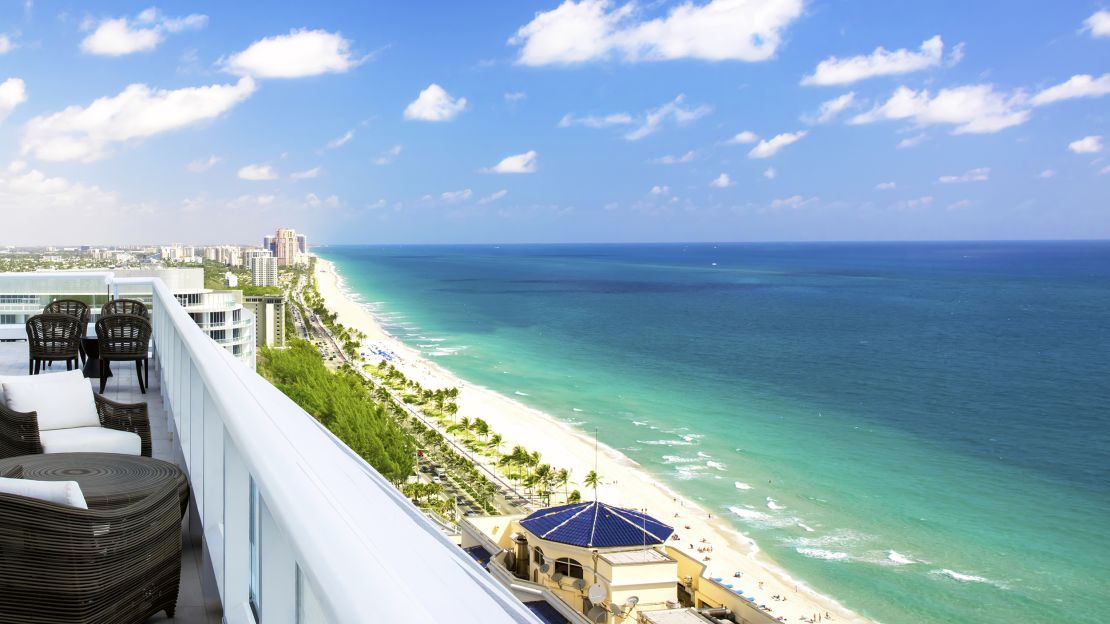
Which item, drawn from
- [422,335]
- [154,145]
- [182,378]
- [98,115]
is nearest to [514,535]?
[182,378]

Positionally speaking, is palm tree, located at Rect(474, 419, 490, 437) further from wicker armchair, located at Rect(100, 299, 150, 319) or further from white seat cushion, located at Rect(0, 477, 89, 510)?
white seat cushion, located at Rect(0, 477, 89, 510)

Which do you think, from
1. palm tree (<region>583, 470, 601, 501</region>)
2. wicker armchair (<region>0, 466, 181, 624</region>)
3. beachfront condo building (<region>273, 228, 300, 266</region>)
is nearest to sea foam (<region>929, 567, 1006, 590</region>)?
palm tree (<region>583, 470, 601, 501</region>)

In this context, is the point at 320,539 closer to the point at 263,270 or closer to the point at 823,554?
the point at 823,554

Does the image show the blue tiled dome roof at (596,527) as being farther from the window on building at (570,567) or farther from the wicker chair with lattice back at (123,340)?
the wicker chair with lattice back at (123,340)

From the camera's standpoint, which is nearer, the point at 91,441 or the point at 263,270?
the point at 91,441

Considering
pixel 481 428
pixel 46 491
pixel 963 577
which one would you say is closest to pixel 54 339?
pixel 46 491

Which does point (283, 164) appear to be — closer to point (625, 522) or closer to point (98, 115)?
point (98, 115)
